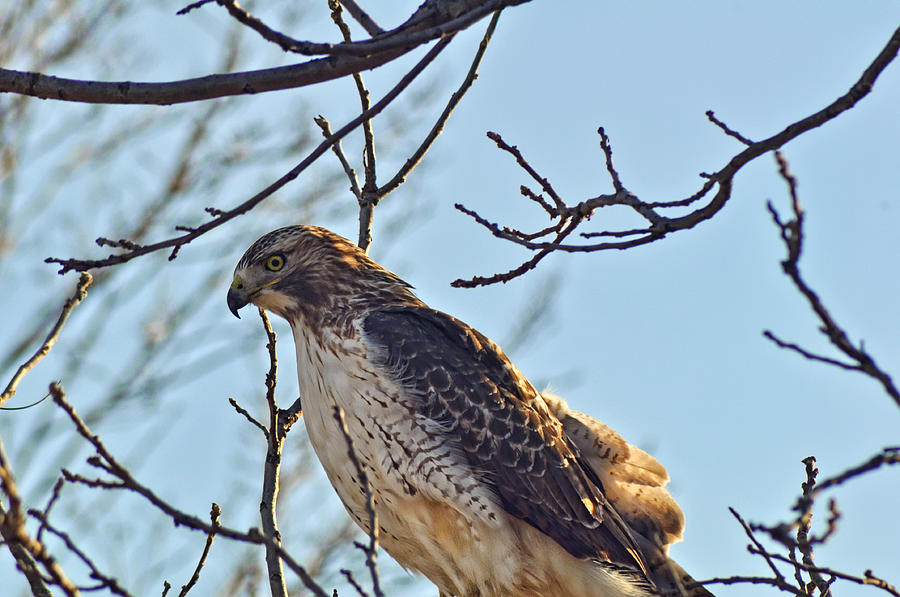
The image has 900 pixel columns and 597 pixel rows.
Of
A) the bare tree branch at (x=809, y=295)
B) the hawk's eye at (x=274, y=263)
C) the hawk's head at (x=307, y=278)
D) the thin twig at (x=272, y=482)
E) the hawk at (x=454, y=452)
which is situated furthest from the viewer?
the hawk's eye at (x=274, y=263)

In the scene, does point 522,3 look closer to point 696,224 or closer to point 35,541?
point 696,224

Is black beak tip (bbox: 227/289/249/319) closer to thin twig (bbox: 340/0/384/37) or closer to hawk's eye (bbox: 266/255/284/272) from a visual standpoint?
hawk's eye (bbox: 266/255/284/272)

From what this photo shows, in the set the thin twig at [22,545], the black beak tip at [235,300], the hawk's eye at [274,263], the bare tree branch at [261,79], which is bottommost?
the thin twig at [22,545]

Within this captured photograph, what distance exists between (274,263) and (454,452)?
1404 millimetres

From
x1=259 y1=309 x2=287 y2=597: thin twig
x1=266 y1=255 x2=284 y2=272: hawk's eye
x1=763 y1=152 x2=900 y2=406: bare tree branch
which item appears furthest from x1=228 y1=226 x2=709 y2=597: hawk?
x1=763 y1=152 x2=900 y2=406: bare tree branch

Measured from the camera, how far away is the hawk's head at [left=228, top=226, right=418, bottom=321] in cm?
550

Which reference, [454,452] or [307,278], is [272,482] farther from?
[307,278]

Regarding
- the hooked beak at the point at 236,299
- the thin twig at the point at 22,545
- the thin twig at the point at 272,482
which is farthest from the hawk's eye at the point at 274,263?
the thin twig at the point at 22,545

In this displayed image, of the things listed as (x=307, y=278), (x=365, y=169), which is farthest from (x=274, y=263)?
(x=365, y=169)

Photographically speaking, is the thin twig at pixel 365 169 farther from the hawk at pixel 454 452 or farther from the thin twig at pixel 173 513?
the thin twig at pixel 173 513

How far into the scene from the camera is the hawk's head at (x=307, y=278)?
18.0 ft

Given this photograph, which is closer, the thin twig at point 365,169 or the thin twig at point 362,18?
the thin twig at point 362,18

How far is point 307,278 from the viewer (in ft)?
18.3

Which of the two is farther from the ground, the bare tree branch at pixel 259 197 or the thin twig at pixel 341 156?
the thin twig at pixel 341 156
